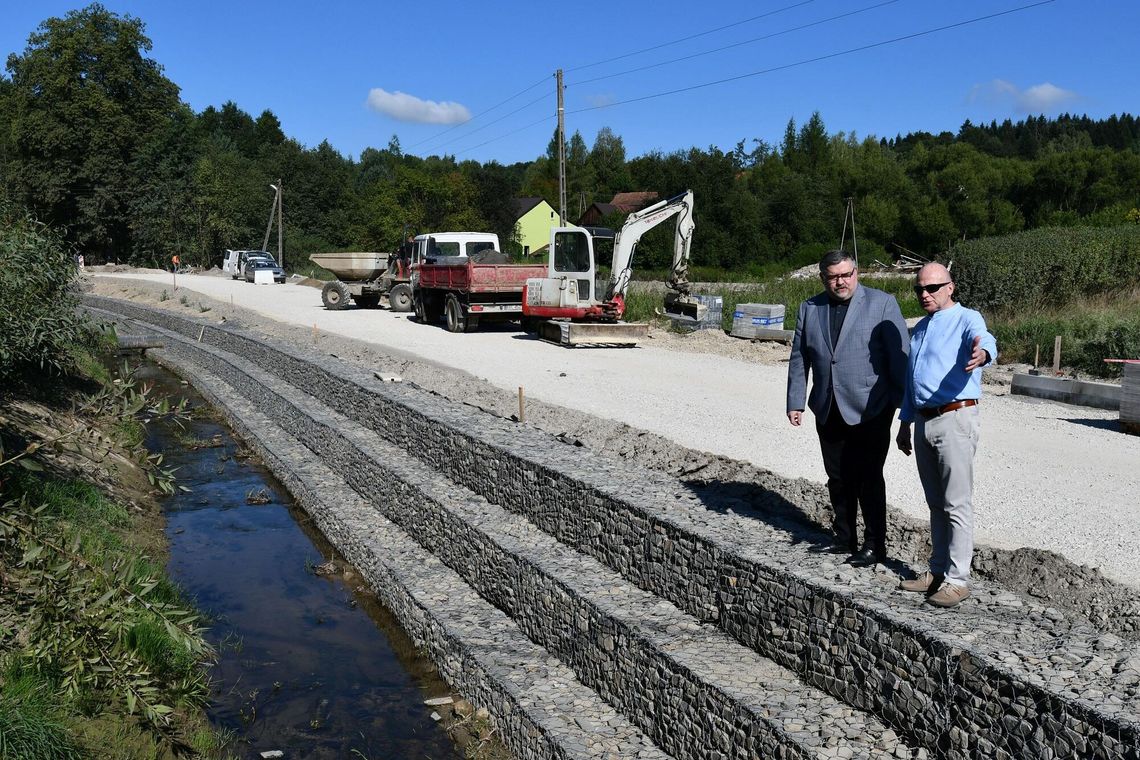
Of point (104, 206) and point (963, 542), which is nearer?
point (963, 542)

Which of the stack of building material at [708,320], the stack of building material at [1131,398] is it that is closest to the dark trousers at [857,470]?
the stack of building material at [1131,398]

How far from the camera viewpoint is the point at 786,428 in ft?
36.7

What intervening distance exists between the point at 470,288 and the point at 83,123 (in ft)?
165

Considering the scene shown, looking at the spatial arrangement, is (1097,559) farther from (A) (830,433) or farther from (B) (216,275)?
(B) (216,275)

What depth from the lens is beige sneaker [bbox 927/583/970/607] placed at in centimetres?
485

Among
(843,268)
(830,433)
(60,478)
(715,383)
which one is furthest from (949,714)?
(715,383)

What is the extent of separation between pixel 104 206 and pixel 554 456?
6197cm

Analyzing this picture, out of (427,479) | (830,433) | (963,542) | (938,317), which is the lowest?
(427,479)

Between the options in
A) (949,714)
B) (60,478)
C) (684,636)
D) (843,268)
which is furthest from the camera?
(60,478)

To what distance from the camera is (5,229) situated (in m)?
11.1

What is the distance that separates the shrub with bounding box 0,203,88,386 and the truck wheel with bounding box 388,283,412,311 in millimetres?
15584

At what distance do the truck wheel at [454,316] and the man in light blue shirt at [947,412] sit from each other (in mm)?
18825

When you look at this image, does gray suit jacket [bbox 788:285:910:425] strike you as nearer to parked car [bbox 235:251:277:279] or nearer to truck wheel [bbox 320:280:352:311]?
truck wheel [bbox 320:280:352:311]

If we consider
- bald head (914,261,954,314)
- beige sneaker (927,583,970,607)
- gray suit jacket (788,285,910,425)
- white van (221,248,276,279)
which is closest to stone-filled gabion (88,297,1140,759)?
beige sneaker (927,583,970,607)
